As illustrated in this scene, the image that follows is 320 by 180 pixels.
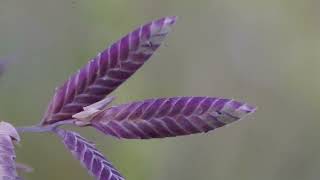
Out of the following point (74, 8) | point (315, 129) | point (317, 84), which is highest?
point (74, 8)

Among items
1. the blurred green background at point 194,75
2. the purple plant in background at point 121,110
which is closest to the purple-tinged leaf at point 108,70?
the purple plant in background at point 121,110

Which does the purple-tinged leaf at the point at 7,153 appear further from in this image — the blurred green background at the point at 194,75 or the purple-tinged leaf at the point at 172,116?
the blurred green background at the point at 194,75

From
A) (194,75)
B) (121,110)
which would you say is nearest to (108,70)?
Result: (121,110)

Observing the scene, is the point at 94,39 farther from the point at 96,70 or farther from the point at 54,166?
the point at 96,70

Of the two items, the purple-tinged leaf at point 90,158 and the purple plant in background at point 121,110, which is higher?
the purple plant in background at point 121,110

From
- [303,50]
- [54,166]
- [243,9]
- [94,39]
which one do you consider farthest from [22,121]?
[303,50]
